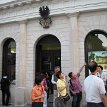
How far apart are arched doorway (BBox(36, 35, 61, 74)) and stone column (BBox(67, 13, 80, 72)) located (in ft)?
4.70

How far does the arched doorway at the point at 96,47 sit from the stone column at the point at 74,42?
1.85ft

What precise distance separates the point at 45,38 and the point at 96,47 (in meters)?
3.09

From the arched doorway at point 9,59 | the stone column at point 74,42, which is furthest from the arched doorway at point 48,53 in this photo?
the arched doorway at point 9,59

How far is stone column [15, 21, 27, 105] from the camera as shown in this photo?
48.5 ft

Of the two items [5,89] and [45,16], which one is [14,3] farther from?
[5,89]

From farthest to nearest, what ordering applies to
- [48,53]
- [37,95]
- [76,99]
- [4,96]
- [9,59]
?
[9,59]
[48,53]
[4,96]
[76,99]
[37,95]

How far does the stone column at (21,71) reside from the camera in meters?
14.8

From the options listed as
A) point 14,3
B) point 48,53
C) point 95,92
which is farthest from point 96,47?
point 95,92

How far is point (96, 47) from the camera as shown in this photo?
13.7 meters

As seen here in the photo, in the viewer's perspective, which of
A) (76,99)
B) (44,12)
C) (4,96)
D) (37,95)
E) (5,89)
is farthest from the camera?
(4,96)

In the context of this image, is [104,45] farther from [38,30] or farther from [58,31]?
[38,30]

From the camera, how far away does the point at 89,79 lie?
5695 mm

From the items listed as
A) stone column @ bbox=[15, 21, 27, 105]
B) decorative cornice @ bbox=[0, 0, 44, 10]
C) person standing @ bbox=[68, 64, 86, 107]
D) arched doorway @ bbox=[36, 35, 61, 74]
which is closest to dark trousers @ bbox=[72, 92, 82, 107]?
person standing @ bbox=[68, 64, 86, 107]

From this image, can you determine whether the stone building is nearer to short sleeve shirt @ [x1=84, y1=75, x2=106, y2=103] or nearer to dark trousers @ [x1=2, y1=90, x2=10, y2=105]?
dark trousers @ [x1=2, y1=90, x2=10, y2=105]
